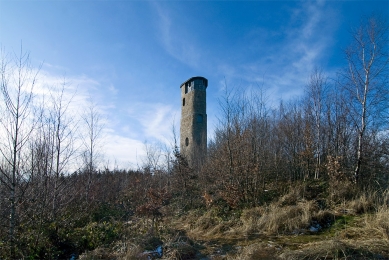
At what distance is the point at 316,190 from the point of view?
6730 mm

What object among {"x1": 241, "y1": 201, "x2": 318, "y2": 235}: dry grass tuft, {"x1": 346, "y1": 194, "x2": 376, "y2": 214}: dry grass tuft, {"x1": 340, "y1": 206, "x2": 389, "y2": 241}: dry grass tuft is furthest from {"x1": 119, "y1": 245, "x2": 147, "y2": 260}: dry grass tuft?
{"x1": 346, "y1": 194, "x2": 376, "y2": 214}: dry grass tuft

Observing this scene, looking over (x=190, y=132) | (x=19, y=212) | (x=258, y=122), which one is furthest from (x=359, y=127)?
(x=190, y=132)

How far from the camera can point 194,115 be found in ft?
65.1

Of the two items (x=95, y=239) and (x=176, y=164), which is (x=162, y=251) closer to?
(x=95, y=239)

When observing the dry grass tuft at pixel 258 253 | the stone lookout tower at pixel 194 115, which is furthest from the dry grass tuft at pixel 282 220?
the stone lookout tower at pixel 194 115

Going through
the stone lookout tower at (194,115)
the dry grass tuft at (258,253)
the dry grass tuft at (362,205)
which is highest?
the stone lookout tower at (194,115)

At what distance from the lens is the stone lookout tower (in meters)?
A: 19.3

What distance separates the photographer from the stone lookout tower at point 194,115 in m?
19.3

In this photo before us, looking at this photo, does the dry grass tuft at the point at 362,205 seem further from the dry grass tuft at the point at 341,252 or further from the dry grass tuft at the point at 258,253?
the dry grass tuft at the point at 258,253

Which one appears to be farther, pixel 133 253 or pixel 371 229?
pixel 371 229

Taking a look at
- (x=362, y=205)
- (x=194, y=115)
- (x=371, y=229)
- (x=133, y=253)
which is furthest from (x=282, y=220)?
(x=194, y=115)

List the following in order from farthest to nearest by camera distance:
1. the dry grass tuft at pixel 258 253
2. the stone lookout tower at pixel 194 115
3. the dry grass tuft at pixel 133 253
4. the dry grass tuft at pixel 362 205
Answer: the stone lookout tower at pixel 194 115
the dry grass tuft at pixel 362 205
the dry grass tuft at pixel 133 253
the dry grass tuft at pixel 258 253

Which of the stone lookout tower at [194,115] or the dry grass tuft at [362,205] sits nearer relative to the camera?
the dry grass tuft at [362,205]

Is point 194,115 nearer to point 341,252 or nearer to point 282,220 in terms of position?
point 282,220
